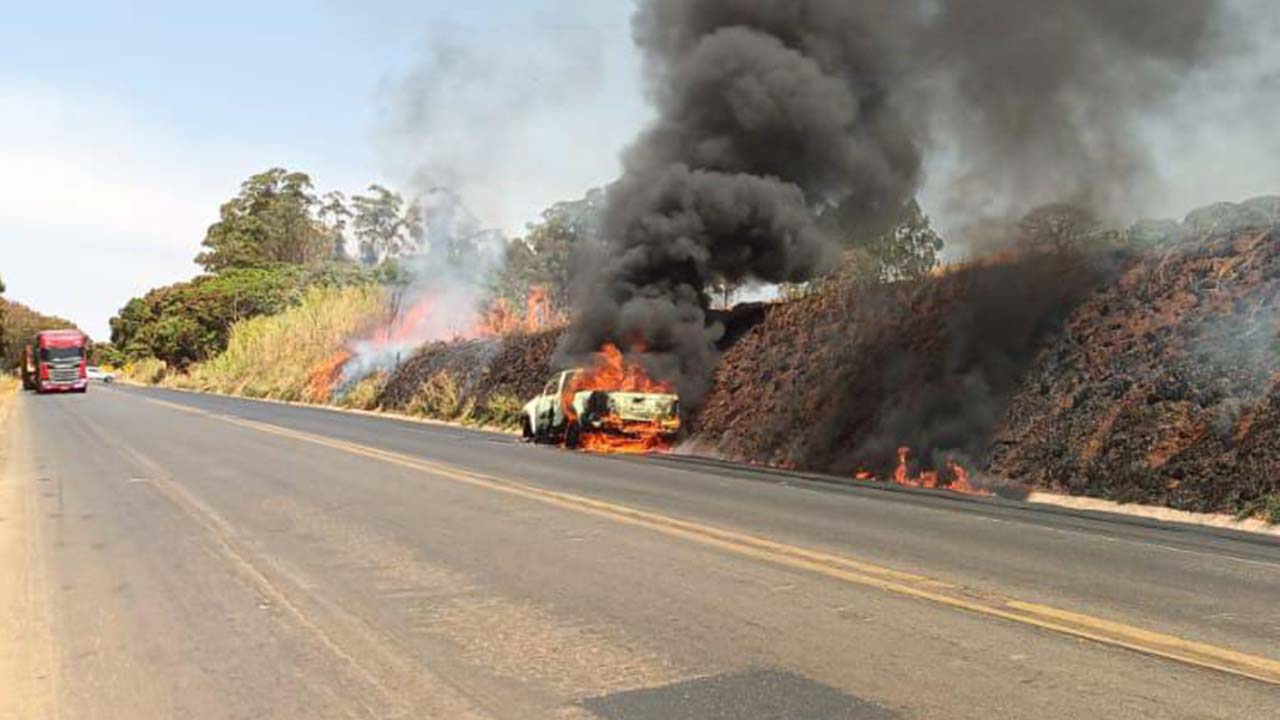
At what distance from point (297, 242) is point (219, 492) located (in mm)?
80039

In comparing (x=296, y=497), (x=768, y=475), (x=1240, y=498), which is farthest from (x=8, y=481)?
(x=1240, y=498)

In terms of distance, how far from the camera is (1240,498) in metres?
10.3

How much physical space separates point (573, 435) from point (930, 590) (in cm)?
1307

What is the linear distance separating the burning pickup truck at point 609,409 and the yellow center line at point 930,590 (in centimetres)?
720

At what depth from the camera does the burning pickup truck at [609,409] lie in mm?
17875

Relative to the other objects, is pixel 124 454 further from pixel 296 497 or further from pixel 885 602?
pixel 885 602

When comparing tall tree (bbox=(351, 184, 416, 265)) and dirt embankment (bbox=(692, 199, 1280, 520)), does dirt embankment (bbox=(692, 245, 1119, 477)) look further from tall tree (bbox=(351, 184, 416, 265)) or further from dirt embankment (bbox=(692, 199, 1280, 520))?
tall tree (bbox=(351, 184, 416, 265))

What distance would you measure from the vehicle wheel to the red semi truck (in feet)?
127

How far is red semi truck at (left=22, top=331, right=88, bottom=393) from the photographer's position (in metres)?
47.6

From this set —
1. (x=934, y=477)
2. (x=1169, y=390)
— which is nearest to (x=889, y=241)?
(x=934, y=477)

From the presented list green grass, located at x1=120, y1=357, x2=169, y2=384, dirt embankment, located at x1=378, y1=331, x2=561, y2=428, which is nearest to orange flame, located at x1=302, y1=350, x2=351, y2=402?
dirt embankment, located at x1=378, y1=331, x2=561, y2=428

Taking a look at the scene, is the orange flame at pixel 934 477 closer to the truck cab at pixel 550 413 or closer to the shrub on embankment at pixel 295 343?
the truck cab at pixel 550 413

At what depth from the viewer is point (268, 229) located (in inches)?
3378

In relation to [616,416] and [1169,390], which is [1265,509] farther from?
[616,416]
